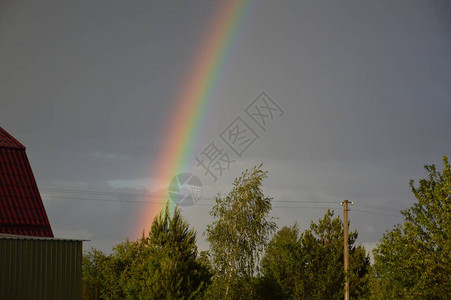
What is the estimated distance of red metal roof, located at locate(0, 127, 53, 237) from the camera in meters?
35.1

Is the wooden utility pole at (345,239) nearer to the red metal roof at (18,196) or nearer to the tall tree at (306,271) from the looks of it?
the tall tree at (306,271)

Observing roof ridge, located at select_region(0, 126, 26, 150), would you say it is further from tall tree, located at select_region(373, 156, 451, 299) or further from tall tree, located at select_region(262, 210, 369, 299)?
tall tree, located at select_region(373, 156, 451, 299)

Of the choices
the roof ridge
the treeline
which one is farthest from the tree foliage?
the roof ridge

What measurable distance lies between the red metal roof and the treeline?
22.5 feet

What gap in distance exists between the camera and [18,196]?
36781 mm

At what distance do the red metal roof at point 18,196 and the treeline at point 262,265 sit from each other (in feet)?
22.5

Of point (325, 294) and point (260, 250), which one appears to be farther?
point (260, 250)

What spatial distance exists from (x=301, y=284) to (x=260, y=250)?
8.96m

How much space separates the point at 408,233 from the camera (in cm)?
3400

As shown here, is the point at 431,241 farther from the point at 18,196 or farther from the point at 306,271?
the point at 18,196

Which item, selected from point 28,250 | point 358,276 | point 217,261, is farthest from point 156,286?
point 358,276

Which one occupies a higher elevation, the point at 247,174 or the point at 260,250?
the point at 247,174

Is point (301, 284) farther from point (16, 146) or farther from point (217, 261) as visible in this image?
point (16, 146)

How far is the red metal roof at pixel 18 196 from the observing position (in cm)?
3509
